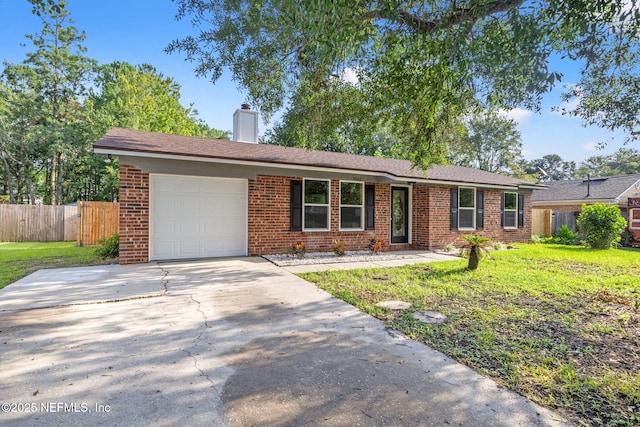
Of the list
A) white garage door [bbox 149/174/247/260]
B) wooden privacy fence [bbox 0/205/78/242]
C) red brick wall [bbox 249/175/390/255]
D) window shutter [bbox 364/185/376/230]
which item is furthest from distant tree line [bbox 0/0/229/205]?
window shutter [bbox 364/185/376/230]

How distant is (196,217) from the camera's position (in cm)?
849

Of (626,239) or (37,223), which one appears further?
(626,239)

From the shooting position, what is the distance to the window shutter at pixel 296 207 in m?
9.66

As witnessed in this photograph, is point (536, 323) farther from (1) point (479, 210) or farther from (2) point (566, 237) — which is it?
(2) point (566, 237)

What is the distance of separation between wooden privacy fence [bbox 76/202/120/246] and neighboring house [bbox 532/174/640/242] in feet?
72.3

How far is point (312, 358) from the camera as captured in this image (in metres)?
3.08

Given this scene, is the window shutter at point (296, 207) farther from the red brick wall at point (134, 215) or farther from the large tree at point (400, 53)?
the red brick wall at point (134, 215)

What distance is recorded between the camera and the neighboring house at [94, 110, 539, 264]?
775 cm

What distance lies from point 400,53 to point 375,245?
607 centimetres

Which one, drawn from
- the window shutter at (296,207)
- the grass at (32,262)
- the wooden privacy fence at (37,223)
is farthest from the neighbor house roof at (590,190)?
the wooden privacy fence at (37,223)

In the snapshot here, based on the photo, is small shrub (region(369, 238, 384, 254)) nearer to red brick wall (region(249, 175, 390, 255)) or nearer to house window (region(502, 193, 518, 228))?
red brick wall (region(249, 175, 390, 255))

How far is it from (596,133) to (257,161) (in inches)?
331

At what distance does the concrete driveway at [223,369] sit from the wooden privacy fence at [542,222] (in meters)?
17.1

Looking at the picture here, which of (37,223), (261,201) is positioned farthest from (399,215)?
(37,223)
